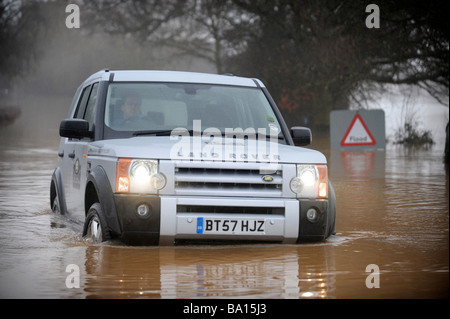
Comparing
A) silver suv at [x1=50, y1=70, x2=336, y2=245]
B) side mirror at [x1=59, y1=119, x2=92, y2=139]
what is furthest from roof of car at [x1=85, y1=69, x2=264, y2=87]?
side mirror at [x1=59, y1=119, x2=92, y2=139]

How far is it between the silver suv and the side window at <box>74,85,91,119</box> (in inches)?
51.0

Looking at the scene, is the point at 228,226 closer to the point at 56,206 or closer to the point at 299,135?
the point at 299,135

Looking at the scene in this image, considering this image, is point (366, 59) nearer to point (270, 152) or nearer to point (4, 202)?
point (4, 202)

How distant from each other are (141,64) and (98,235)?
151ft

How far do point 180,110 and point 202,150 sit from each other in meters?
1.23


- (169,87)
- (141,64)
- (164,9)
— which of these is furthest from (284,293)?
(141,64)

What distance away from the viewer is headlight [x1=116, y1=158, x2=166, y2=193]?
8.01m

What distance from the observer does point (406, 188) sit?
16.8 m

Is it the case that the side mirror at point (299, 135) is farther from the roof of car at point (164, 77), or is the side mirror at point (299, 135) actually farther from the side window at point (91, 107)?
the side window at point (91, 107)

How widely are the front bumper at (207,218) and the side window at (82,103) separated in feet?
8.93

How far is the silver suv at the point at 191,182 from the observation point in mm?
8016

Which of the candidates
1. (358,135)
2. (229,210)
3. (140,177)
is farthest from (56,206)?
(358,135)

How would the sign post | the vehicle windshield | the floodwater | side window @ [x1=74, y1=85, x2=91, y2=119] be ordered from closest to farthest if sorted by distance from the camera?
the floodwater, the vehicle windshield, side window @ [x1=74, y1=85, x2=91, y2=119], the sign post

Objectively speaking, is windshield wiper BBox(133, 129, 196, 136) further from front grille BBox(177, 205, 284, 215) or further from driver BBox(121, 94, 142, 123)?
front grille BBox(177, 205, 284, 215)
